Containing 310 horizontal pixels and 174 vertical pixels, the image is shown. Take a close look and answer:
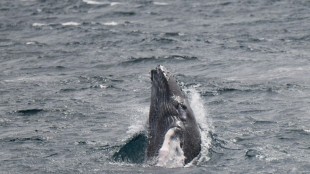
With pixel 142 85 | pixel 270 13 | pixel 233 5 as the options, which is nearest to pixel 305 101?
pixel 142 85

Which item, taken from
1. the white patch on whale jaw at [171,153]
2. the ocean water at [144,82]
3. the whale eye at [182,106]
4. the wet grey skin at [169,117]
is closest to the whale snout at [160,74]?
the wet grey skin at [169,117]

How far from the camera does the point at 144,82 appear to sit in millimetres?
26641

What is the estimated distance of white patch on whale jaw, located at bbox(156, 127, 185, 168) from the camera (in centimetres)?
1534

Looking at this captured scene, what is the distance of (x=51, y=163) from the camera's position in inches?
680

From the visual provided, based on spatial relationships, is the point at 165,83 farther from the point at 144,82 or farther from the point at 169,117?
the point at 144,82

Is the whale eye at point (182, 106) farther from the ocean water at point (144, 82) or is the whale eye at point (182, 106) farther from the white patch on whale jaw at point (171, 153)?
the white patch on whale jaw at point (171, 153)

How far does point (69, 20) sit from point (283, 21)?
13.6 metres

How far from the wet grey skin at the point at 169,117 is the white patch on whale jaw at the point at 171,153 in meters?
0.24

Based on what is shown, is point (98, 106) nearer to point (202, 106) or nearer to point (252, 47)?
point (202, 106)

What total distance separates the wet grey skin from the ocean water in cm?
47

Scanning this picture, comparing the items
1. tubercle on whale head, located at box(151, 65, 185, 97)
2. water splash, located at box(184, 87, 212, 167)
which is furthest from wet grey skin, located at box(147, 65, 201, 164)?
water splash, located at box(184, 87, 212, 167)

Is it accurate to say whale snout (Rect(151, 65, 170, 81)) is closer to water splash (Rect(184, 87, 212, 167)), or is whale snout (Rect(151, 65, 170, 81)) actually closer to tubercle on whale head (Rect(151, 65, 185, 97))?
tubercle on whale head (Rect(151, 65, 185, 97))

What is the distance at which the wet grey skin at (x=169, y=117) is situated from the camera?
16.3 metres

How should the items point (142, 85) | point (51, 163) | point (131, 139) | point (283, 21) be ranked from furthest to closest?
1. point (283, 21)
2. point (142, 85)
3. point (131, 139)
4. point (51, 163)
